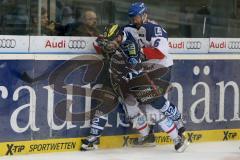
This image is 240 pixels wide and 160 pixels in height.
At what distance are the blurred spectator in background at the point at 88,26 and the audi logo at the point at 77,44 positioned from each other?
128 mm

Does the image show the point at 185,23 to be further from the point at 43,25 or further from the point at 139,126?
the point at 43,25

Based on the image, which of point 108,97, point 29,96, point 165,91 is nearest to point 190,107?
point 165,91

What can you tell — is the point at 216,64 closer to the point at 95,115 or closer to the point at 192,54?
the point at 192,54

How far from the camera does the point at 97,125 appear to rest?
24.9 ft

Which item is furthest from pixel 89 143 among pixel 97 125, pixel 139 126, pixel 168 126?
pixel 168 126

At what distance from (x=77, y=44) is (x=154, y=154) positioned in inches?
61.6

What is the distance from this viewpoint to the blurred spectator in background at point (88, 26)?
7.76 meters

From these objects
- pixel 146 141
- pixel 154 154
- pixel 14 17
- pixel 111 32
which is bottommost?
pixel 154 154

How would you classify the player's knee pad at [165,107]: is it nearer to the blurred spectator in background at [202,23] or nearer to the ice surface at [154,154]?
the ice surface at [154,154]

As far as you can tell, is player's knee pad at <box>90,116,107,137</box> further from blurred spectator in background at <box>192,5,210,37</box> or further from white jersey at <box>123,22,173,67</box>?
blurred spectator in background at <box>192,5,210,37</box>

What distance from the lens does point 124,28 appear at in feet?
25.4

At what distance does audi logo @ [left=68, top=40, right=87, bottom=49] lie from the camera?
7.57 metres

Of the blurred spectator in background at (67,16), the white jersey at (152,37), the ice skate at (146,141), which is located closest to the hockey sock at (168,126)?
Answer: the ice skate at (146,141)

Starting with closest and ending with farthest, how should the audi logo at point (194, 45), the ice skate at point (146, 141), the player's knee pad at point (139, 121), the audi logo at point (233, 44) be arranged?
the player's knee pad at point (139, 121)
the ice skate at point (146, 141)
the audi logo at point (194, 45)
the audi logo at point (233, 44)
